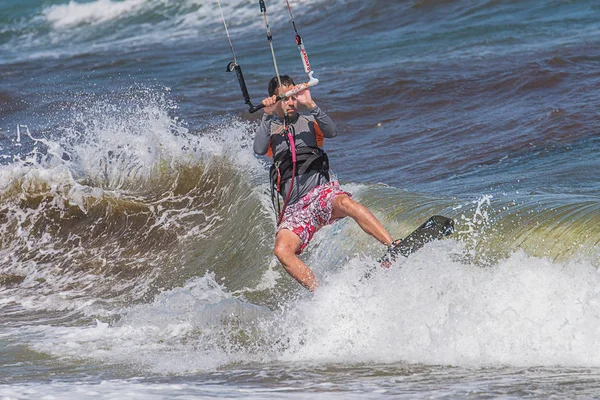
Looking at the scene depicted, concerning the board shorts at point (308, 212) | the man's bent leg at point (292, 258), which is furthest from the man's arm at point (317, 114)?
the man's bent leg at point (292, 258)

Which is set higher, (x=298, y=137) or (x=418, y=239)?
(x=298, y=137)

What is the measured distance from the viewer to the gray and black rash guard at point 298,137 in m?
6.54

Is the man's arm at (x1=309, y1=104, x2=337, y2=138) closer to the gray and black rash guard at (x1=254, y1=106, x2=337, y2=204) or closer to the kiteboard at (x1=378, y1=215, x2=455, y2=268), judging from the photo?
the gray and black rash guard at (x1=254, y1=106, x2=337, y2=204)

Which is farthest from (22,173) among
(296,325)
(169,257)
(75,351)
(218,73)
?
(218,73)

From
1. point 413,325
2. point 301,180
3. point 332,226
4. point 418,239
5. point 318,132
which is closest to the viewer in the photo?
point 413,325

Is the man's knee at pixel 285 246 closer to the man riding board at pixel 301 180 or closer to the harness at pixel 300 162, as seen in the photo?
the man riding board at pixel 301 180

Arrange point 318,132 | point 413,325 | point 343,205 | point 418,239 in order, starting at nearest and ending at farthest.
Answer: point 413,325 → point 418,239 → point 343,205 → point 318,132

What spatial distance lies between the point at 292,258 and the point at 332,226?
230 cm

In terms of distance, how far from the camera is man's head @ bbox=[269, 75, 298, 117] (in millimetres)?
6402

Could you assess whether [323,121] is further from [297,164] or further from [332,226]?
[332,226]

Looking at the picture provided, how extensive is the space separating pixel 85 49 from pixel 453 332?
73.6ft

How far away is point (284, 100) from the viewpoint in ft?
20.9

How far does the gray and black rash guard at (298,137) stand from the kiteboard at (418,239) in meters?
0.74

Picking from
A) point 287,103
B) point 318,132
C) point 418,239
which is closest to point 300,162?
point 318,132
